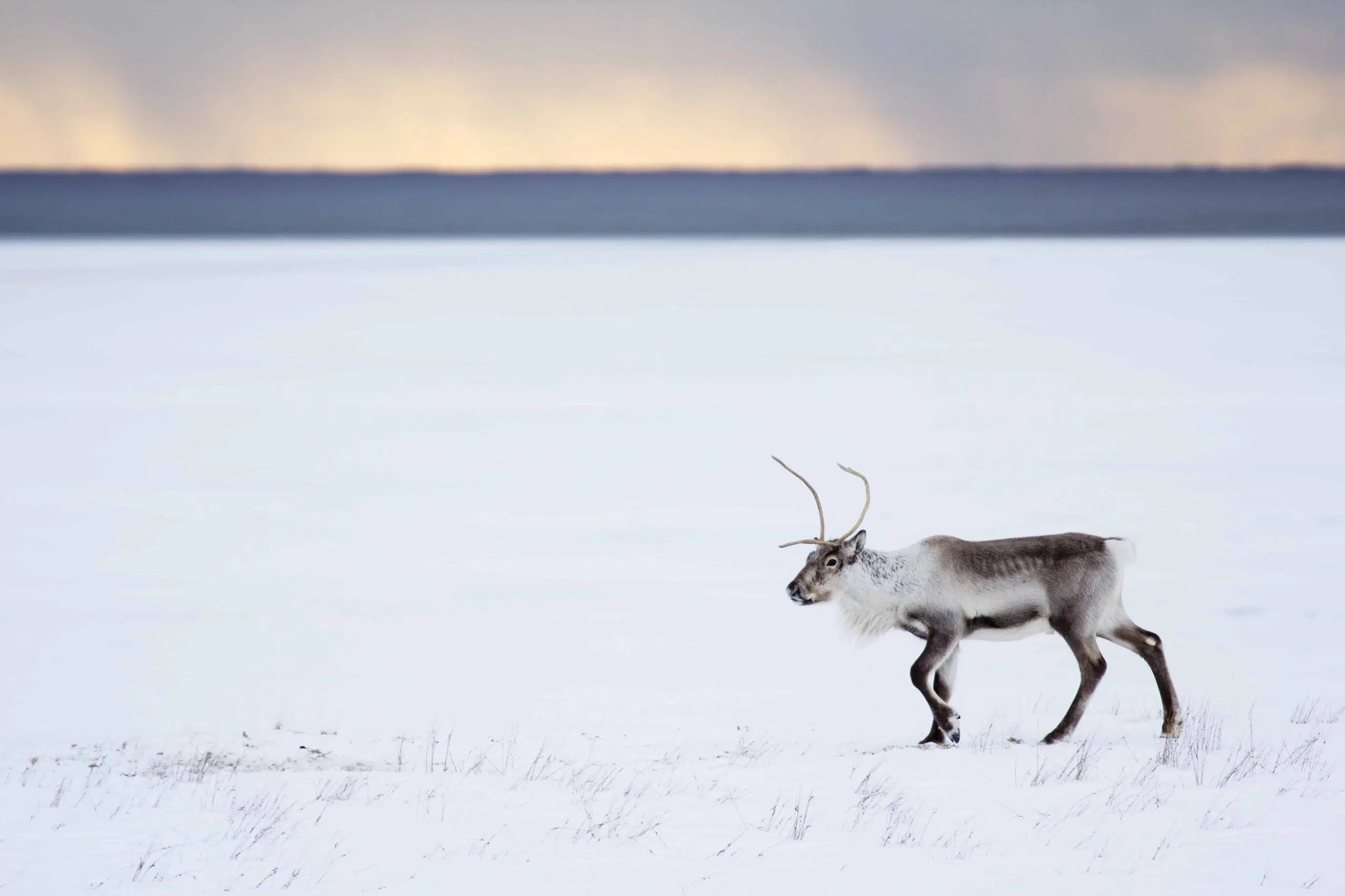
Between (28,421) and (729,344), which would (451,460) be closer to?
(28,421)

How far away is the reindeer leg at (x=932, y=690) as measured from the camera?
381 inches

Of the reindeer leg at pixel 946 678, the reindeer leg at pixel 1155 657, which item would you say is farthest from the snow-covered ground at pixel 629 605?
the reindeer leg at pixel 946 678

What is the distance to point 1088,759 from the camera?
29.6 ft

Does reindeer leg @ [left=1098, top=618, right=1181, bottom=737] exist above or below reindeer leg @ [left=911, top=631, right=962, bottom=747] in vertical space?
above

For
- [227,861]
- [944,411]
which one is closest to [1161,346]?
[944,411]

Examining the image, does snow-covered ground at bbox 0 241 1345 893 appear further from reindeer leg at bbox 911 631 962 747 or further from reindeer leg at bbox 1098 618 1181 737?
reindeer leg at bbox 911 631 962 747

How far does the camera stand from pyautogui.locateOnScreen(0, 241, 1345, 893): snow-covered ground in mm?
7664

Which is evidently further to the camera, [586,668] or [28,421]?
[28,421]

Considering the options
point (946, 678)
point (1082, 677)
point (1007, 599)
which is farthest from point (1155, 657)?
point (946, 678)

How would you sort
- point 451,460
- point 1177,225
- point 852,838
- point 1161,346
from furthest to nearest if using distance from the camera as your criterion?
1. point 1177,225
2. point 1161,346
3. point 451,460
4. point 852,838

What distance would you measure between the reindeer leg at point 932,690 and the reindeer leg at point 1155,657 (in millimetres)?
925

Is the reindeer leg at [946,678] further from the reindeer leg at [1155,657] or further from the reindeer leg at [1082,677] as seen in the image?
the reindeer leg at [1155,657]

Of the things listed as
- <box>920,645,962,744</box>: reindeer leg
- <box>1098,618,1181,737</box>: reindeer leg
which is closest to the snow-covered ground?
<box>1098,618,1181,737</box>: reindeer leg

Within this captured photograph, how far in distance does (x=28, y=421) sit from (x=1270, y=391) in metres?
21.9
